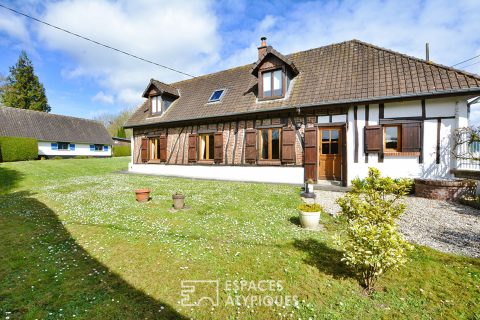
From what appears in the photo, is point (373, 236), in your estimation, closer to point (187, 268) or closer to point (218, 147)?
point (187, 268)

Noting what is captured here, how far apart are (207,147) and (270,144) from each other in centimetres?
408

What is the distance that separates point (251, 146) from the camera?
12.0 metres

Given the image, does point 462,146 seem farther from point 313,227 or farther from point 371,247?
point 371,247

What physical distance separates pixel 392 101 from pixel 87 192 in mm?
12717

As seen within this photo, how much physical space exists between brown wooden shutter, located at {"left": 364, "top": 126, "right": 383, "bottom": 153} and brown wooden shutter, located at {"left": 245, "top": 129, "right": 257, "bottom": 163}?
16.4 ft

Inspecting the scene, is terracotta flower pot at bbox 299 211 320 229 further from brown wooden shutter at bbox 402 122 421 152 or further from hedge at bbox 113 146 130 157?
hedge at bbox 113 146 130 157

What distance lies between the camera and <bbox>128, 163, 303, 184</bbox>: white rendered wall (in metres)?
11.0

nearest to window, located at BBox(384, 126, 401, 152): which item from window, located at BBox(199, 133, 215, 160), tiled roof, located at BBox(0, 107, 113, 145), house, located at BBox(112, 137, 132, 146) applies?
window, located at BBox(199, 133, 215, 160)

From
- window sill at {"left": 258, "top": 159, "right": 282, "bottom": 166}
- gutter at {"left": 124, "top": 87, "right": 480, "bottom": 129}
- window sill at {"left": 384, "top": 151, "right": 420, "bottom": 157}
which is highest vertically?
gutter at {"left": 124, "top": 87, "right": 480, "bottom": 129}

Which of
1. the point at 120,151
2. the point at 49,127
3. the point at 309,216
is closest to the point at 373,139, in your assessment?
the point at 309,216

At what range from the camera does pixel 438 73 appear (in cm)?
891

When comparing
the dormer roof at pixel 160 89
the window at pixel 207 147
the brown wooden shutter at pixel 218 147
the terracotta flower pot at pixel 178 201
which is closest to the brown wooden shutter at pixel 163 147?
the window at pixel 207 147

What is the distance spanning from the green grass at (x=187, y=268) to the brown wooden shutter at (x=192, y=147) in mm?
7351

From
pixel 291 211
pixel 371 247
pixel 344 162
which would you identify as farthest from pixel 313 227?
pixel 344 162
